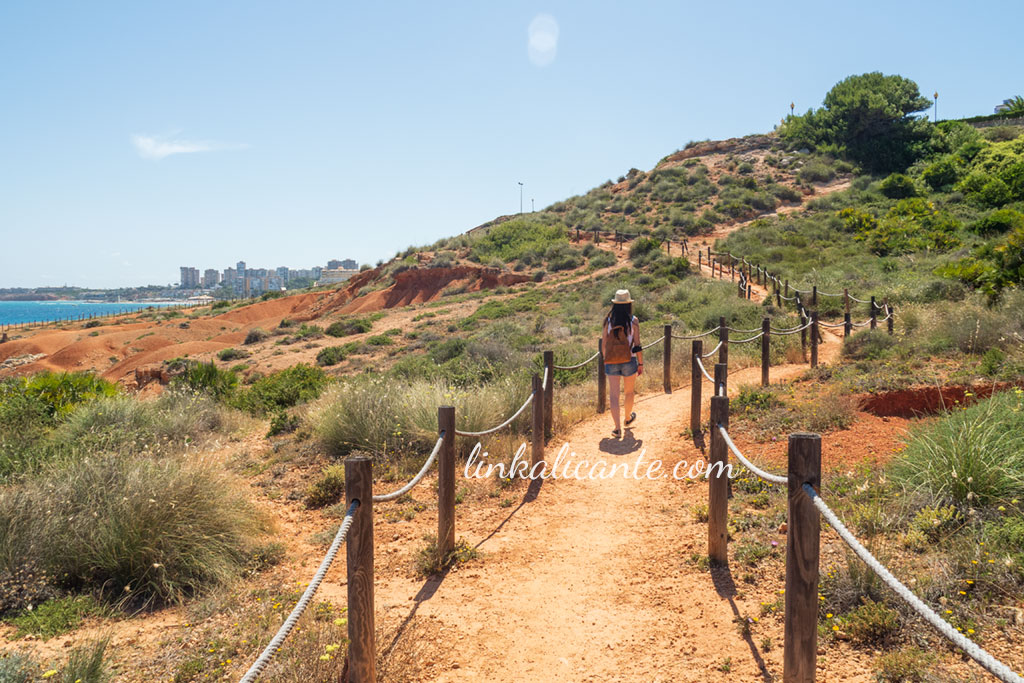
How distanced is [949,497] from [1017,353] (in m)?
5.98

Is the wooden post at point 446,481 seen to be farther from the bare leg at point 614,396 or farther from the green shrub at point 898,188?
the green shrub at point 898,188

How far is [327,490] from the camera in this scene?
7.33 m

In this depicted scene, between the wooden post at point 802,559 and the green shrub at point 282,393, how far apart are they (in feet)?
33.9

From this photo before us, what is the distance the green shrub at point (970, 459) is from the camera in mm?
4746

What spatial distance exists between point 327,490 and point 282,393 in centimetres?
595

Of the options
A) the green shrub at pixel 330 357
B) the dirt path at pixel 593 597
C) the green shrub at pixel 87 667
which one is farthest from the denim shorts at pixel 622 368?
the green shrub at pixel 330 357

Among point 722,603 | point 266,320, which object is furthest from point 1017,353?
point 266,320

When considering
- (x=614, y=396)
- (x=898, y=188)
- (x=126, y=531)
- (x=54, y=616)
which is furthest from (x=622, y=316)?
(x=898, y=188)

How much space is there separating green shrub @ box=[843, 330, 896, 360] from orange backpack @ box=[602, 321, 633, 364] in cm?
593

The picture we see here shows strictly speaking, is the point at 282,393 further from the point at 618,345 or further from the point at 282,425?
the point at 618,345

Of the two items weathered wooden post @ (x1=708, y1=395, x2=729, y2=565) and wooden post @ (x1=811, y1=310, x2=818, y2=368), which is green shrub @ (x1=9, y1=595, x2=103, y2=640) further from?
wooden post @ (x1=811, y1=310, x2=818, y2=368)

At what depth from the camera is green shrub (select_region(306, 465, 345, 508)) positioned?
285 inches

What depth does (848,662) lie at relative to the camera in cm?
357

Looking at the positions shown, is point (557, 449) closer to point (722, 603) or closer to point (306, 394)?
point (722, 603)
